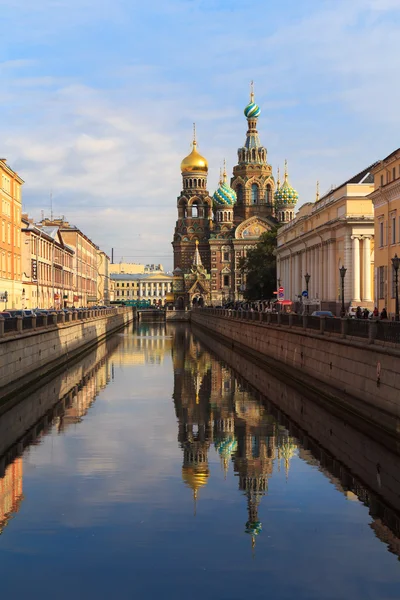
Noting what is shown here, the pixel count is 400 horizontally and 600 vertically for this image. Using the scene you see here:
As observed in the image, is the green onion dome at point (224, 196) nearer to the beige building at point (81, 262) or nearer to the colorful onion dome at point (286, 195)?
the colorful onion dome at point (286, 195)

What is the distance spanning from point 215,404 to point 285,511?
1760 cm

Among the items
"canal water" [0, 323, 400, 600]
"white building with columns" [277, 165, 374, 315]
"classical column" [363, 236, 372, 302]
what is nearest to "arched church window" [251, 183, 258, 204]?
"white building with columns" [277, 165, 374, 315]

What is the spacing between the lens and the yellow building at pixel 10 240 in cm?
6664

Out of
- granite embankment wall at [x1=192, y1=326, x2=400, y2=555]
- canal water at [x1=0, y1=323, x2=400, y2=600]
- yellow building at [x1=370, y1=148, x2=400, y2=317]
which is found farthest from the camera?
yellow building at [x1=370, y1=148, x2=400, y2=317]

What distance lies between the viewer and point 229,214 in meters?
180

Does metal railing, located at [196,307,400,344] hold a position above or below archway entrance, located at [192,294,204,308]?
below

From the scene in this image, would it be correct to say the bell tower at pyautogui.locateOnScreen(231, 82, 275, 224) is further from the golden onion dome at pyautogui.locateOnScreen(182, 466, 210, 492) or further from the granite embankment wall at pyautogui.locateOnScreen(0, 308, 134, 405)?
the golden onion dome at pyautogui.locateOnScreen(182, 466, 210, 492)

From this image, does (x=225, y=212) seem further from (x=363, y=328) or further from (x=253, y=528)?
(x=253, y=528)

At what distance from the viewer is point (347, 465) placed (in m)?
21.6

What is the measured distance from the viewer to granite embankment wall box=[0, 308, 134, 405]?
1244 inches

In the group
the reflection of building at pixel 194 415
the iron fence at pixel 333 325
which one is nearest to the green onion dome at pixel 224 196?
the reflection of building at pixel 194 415

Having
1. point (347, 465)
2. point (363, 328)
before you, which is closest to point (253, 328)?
point (363, 328)

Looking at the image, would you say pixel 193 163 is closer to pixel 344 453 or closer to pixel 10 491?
pixel 344 453

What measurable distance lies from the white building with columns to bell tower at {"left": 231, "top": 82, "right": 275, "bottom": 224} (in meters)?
94.1
